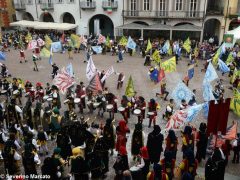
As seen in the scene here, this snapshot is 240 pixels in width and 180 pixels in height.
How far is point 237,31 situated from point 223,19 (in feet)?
23.0

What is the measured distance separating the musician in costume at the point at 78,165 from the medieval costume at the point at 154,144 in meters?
2.47

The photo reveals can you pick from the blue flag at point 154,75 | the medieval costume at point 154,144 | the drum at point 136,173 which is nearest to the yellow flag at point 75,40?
the blue flag at point 154,75

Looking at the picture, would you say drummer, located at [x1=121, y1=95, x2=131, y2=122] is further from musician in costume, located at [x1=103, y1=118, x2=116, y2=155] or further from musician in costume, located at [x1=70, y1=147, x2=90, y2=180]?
musician in costume, located at [x1=70, y1=147, x2=90, y2=180]

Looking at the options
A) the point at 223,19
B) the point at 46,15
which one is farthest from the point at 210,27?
the point at 46,15

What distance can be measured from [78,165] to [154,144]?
292 centimetres

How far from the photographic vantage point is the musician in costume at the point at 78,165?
8531 millimetres

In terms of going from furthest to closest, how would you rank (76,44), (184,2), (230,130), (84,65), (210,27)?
1. (210,27)
2. (184,2)
3. (76,44)
4. (84,65)
5. (230,130)

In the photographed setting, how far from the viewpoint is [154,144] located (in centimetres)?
1022

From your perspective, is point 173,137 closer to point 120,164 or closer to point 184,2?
point 120,164

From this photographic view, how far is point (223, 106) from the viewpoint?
8.58m

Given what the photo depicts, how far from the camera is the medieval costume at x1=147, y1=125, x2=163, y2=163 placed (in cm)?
1001

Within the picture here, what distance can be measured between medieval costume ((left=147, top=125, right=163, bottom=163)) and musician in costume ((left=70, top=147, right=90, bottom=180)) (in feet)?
8.11

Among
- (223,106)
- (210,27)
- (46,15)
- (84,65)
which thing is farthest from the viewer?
(46,15)

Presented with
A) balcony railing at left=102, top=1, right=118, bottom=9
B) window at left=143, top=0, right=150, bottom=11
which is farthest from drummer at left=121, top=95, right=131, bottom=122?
balcony railing at left=102, top=1, right=118, bottom=9
